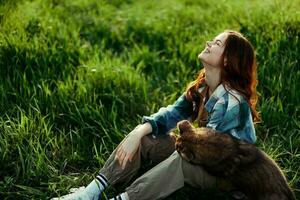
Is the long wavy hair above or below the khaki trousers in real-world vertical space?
above

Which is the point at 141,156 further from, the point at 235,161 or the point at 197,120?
the point at 235,161

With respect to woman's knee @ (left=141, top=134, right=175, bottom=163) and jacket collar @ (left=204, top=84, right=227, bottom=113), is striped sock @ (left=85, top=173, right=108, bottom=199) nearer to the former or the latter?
woman's knee @ (left=141, top=134, right=175, bottom=163)

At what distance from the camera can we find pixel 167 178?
3611 millimetres

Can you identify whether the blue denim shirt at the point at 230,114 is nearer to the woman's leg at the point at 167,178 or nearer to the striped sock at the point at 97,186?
the woman's leg at the point at 167,178

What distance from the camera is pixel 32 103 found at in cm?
466

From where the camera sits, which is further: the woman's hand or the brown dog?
the woman's hand

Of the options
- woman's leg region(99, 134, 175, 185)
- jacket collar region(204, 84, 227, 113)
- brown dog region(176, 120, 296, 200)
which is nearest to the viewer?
brown dog region(176, 120, 296, 200)

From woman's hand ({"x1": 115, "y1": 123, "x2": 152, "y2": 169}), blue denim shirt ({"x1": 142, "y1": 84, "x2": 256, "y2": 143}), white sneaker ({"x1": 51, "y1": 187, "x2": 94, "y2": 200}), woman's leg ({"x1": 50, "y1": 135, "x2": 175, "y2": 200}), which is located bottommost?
white sneaker ({"x1": 51, "y1": 187, "x2": 94, "y2": 200})

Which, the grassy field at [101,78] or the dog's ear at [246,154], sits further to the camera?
the grassy field at [101,78]

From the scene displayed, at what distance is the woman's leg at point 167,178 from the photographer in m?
3.60

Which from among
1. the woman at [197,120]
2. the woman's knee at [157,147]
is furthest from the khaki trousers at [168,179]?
the woman's knee at [157,147]

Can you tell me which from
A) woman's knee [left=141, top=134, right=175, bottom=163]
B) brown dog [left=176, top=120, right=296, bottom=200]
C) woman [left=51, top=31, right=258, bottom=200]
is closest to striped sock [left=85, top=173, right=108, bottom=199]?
woman [left=51, top=31, right=258, bottom=200]

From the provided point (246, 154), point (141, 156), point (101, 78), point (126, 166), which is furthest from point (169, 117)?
point (101, 78)

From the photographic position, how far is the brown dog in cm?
348
